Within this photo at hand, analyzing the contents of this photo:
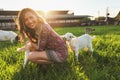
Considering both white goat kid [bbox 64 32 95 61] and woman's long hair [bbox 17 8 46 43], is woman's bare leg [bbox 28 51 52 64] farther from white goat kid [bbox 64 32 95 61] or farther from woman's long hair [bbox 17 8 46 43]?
white goat kid [bbox 64 32 95 61]

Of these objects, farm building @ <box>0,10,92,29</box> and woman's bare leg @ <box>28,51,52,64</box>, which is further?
farm building @ <box>0,10,92,29</box>

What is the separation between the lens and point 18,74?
468 centimetres

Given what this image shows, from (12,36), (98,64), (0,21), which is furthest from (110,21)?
(98,64)

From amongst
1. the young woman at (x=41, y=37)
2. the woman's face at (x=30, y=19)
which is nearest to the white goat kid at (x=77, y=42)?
the young woman at (x=41, y=37)

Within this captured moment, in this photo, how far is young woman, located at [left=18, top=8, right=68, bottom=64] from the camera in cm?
484

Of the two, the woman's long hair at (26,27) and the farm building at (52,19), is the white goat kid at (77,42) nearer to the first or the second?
the woman's long hair at (26,27)

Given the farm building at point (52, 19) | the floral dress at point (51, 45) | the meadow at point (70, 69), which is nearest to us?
the meadow at point (70, 69)

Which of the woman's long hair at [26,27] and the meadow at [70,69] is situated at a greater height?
the woman's long hair at [26,27]

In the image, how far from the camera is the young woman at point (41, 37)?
4.84 m

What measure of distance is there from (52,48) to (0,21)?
1567 inches

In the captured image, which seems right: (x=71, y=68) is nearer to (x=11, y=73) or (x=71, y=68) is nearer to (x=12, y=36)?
(x=11, y=73)

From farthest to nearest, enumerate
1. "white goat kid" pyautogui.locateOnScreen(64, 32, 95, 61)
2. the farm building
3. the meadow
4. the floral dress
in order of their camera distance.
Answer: the farm building → "white goat kid" pyautogui.locateOnScreen(64, 32, 95, 61) → the floral dress → the meadow

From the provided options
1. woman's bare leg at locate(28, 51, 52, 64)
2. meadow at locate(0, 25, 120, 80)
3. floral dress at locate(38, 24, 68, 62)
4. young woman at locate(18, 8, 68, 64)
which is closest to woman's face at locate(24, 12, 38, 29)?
young woman at locate(18, 8, 68, 64)

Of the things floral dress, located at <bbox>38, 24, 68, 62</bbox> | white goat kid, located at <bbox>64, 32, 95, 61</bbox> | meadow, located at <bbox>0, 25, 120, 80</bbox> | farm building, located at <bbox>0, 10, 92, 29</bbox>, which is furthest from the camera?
farm building, located at <bbox>0, 10, 92, 29</bbox>
